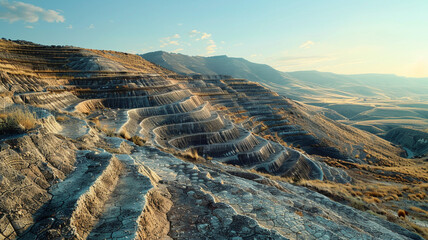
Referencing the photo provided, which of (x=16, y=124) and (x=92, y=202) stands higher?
(x=16, y=124)

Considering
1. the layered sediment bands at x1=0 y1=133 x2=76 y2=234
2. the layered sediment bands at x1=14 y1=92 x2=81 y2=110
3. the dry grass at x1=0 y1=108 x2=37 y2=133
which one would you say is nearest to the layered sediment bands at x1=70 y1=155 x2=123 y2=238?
A: the layered sediment bands at x1=0 y1=133 x2=76 y2=234

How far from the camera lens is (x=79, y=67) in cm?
6681

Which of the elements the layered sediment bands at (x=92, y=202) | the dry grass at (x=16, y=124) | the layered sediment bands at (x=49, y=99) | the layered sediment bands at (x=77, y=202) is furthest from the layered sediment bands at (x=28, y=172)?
the layered sediment bands at (x=49, y=99)

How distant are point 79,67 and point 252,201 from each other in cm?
7305

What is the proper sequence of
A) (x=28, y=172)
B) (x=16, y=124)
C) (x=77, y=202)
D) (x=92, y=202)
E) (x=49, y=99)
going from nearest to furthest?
(x=77, y=202), (x=28, y=172), (x=92, y=202), (x=16, y=124), (x=49, y=99)

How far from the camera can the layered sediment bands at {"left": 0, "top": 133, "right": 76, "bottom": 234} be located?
5.35m

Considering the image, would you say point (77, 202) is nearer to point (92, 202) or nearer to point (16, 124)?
point (92, 202)

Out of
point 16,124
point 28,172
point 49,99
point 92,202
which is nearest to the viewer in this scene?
point 28,172

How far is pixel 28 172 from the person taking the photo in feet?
21.6

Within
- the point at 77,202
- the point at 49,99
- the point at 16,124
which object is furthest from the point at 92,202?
the point at 49,99

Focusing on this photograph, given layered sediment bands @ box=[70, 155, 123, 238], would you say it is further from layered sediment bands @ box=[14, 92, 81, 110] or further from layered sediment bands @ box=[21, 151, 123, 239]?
layered sediment bands @ box=[14, 92, 81, 110]

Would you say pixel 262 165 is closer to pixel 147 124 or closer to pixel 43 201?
pixel 147 124

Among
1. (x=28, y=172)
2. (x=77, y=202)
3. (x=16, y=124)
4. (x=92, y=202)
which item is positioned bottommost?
(x=92, y=202)

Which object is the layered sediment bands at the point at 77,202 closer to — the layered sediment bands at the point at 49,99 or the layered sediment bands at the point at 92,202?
the layered sediment bands at the point at 92,202
